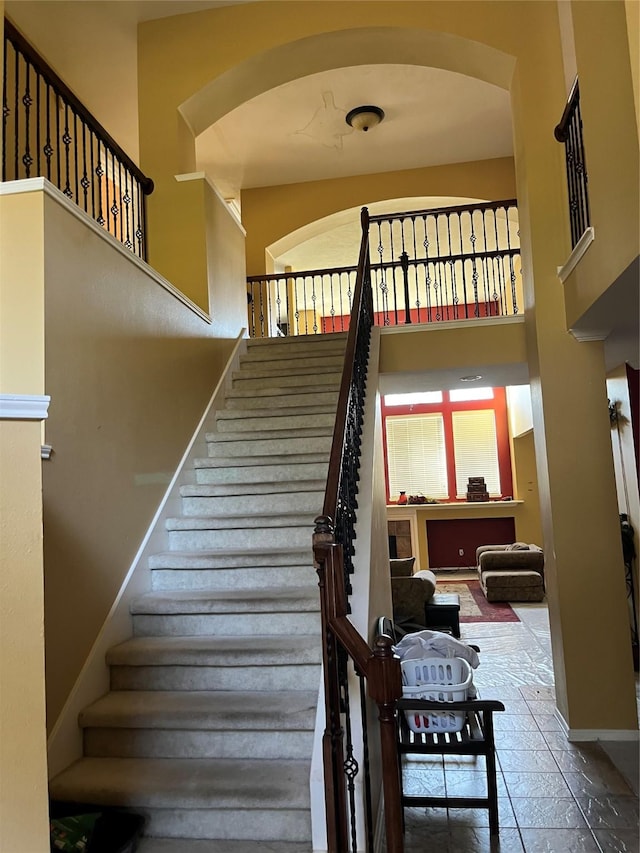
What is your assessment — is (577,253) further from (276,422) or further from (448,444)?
(448,444)

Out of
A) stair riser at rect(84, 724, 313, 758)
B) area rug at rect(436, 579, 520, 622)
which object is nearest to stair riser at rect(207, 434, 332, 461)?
stair riser at rect(84, 724, 313, 758)

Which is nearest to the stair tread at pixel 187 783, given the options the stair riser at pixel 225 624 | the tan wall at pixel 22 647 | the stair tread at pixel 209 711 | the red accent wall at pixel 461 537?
the stair tread at pixel 209 711

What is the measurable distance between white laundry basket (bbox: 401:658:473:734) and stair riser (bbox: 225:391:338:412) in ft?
7.85

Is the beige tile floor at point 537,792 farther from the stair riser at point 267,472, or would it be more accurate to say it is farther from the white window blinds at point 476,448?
the white window blinds at point 476,448

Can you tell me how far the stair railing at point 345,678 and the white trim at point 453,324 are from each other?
2197 millimetres

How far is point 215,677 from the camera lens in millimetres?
2914

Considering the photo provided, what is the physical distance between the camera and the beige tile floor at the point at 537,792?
265 cm

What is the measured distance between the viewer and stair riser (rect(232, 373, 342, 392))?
5.35 m

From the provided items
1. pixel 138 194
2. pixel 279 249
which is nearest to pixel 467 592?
pixel 279 249

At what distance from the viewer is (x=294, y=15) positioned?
5.04 metres

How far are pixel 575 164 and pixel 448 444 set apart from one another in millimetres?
9270

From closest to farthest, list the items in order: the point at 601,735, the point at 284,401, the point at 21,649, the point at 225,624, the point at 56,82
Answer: the point at 21,649, the point at 225,624, the point at 56,82, the point at 601,735, the point at 284,401

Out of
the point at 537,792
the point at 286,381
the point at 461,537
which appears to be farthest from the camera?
the point at 461,537

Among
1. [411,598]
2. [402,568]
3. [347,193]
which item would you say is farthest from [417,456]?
[411,598]
